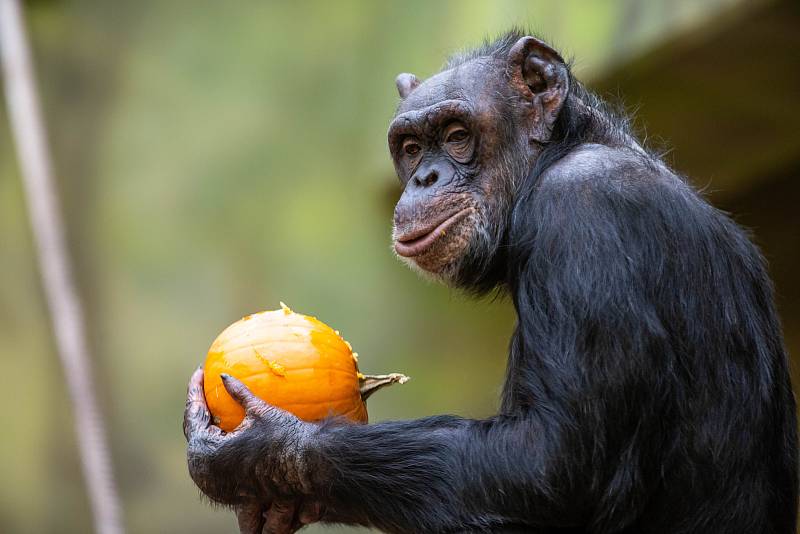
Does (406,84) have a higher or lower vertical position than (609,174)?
higher

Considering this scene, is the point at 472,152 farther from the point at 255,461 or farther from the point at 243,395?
the point at 255,461

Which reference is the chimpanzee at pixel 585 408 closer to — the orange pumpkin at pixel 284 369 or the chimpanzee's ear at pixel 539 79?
the orange pumpkin at pixel 284 369

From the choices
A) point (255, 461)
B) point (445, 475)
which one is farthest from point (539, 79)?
point (255, 461)

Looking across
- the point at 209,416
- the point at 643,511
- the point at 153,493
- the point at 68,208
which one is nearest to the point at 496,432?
the point at 643,511

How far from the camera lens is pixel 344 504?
407cm

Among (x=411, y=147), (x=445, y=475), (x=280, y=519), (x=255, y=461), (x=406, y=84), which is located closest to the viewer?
(x=445, y=475)

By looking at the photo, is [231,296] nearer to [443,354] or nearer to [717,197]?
[443,354]

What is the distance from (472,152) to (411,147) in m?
0.32

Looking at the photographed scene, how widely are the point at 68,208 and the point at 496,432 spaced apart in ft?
22.0

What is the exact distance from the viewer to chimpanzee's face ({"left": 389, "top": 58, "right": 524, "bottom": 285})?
14.5 ft

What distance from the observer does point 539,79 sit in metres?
4.60

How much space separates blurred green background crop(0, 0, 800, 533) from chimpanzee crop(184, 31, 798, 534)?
492cm

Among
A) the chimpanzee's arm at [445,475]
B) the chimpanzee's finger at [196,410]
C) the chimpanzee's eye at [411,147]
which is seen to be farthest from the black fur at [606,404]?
the chimpanzee's eye at [411,147]

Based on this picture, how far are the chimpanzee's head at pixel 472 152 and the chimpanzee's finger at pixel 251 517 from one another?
115 cm
